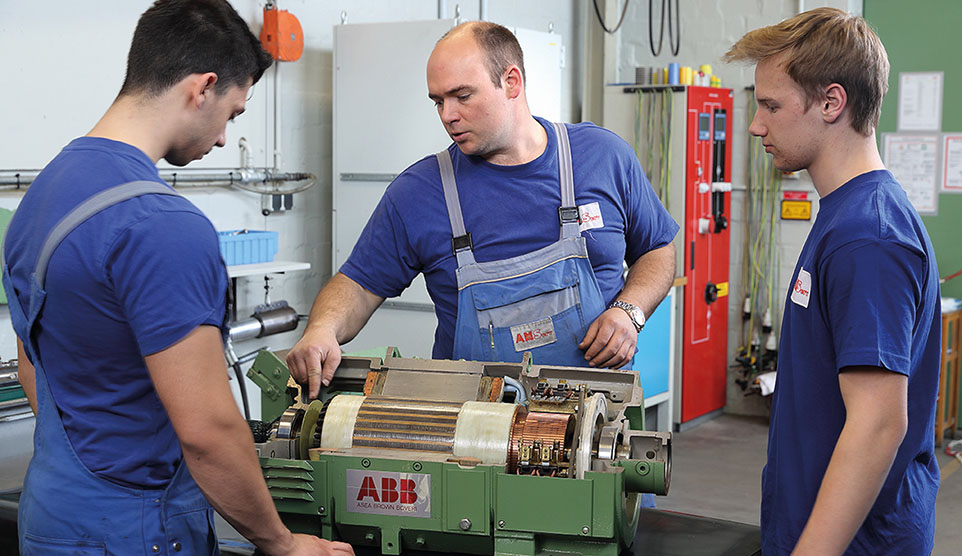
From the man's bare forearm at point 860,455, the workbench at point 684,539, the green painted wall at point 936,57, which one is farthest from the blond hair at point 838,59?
the green painted wall at point 936,57

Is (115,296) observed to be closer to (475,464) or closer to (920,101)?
(475,464)

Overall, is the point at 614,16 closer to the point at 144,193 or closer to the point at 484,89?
the point at 484,89

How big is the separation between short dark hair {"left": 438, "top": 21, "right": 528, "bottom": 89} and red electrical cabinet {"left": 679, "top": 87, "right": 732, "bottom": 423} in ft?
9.23

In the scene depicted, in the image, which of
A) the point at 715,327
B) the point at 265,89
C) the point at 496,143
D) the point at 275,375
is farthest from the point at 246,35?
the point at 715,327

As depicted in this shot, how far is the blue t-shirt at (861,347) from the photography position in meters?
1.10

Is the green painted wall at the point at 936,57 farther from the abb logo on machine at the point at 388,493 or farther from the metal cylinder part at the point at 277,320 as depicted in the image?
the abb logo on machine at the point at 388,493

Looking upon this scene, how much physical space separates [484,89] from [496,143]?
10cm

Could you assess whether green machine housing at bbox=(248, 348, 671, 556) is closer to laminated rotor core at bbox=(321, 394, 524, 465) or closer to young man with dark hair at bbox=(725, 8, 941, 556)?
laminated rotor core at bbox=(321, 394, 524, 465)

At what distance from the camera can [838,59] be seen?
3.82ft

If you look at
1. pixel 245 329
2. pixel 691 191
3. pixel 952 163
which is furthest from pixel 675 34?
pixel 245 329

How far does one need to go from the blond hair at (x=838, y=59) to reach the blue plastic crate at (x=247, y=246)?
2.40 m

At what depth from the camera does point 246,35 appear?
1270mm

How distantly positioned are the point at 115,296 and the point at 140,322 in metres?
0.05

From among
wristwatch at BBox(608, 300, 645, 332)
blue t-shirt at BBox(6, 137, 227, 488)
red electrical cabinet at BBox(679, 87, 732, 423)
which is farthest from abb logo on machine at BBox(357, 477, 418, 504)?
red electrical cabinet at BBox(679, 87, 732, 423)
